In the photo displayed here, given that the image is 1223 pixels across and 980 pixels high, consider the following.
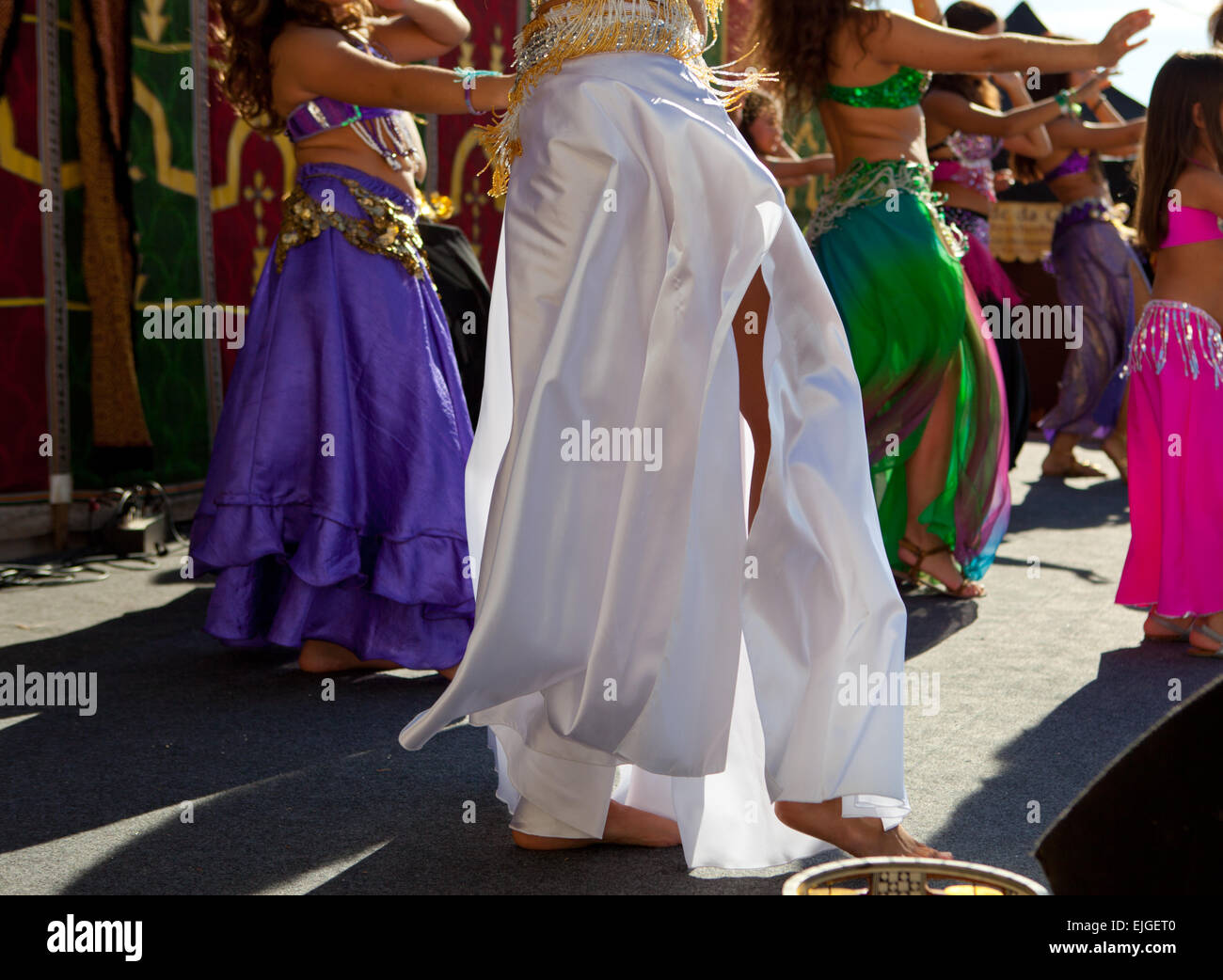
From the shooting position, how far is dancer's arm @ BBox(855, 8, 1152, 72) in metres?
3.34

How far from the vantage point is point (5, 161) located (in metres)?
4.24

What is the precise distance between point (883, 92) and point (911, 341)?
2.19 feet

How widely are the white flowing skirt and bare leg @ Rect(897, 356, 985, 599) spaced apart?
2.02 m

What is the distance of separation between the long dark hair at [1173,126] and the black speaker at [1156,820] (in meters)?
2.54

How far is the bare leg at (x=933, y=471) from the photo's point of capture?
371 cm

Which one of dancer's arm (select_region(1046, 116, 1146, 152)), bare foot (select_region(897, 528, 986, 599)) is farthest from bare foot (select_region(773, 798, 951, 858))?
dancer's arm (select_region(1046, 116, 1146, 152))

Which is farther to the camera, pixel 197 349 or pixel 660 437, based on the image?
pixel 197 349

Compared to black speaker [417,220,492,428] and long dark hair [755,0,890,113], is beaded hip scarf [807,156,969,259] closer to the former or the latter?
long dark hair [755,0,890,113]

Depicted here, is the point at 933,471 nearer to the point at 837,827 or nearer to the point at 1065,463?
the point at 837,827

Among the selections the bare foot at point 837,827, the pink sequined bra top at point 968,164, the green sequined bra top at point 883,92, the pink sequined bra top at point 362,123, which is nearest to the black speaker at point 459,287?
the pink sequined bra top at point 362,123

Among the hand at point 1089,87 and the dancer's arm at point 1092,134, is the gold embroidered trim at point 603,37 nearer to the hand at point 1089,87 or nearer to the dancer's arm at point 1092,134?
the hand at point 1089,87
